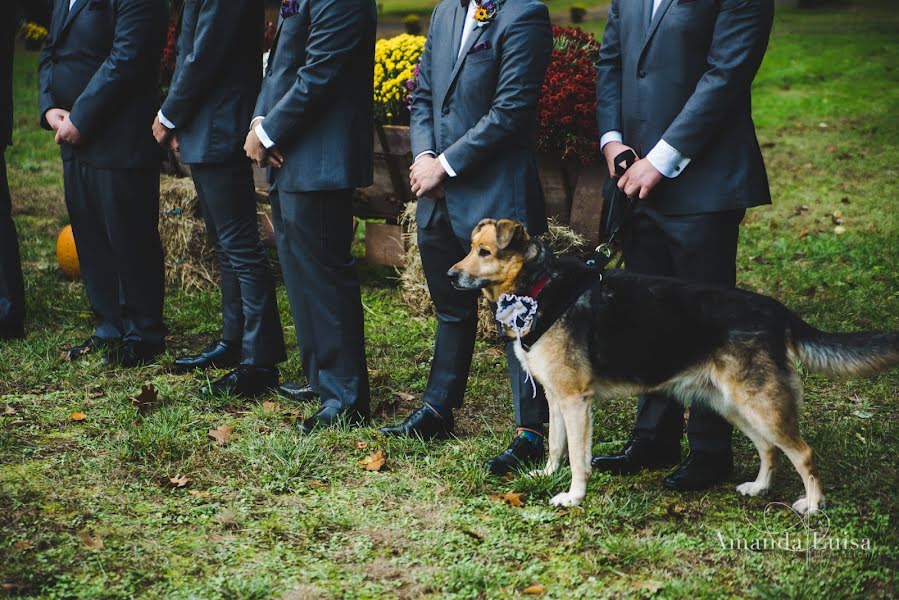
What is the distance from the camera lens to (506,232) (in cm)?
396

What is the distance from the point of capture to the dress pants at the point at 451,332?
4484 mm

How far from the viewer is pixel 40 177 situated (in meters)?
11.8


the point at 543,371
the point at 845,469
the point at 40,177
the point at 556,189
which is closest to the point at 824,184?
the point at 556,189

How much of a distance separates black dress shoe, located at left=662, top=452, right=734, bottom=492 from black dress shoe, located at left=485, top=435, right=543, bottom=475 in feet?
1.96

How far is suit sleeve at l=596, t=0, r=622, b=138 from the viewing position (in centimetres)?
423

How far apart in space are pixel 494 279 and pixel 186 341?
3215 millimetres

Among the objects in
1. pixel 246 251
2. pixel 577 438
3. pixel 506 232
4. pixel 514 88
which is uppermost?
pixel 514 88

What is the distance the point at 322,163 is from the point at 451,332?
3.35ft

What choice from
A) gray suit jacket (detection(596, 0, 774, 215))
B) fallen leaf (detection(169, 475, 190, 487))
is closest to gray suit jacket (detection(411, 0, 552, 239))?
gray suit jacket (detection(596, 0, 774, 215))

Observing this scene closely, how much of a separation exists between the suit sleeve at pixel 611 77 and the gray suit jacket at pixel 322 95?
1.13 metres

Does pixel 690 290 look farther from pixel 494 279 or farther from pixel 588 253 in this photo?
pixel 588 253

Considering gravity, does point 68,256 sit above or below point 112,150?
below

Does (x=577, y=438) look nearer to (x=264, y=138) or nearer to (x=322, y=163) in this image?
(x=322, y=163)

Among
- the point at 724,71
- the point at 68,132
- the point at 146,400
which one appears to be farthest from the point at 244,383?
the point at 724,71
